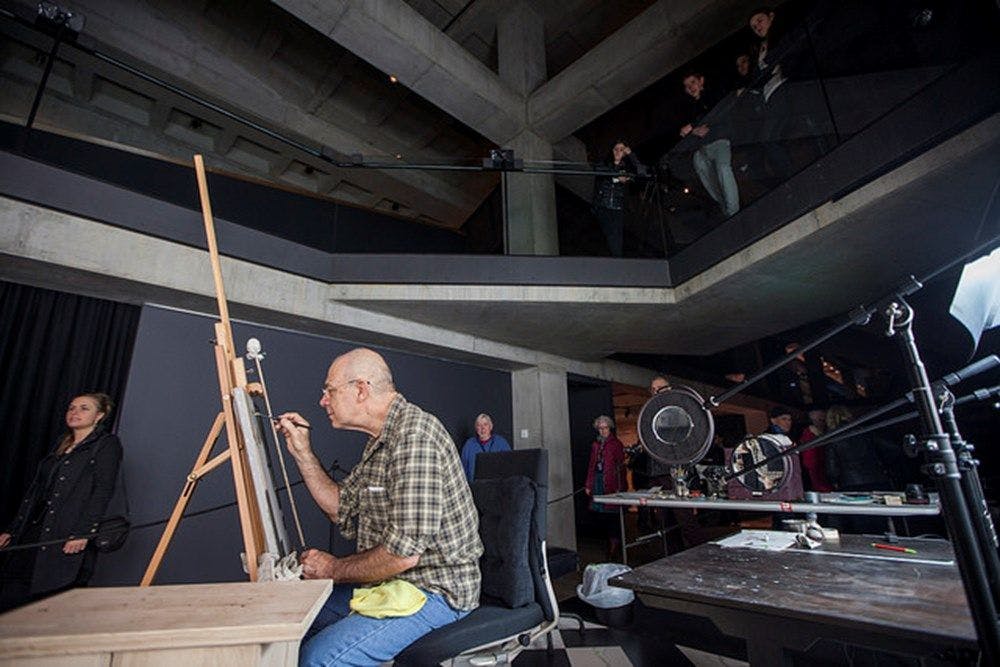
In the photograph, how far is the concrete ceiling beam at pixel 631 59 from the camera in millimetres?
5074

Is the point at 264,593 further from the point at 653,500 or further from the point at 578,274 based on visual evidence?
the point at 578,274

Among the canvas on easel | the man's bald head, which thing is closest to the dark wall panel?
the canvas on easel

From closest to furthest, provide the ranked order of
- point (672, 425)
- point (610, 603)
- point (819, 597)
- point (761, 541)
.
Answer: point (819, 597), point (672, 425), point (761, 541), point (610, 603)

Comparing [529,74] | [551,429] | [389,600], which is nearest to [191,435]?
[389,600]

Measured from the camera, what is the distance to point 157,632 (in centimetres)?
68

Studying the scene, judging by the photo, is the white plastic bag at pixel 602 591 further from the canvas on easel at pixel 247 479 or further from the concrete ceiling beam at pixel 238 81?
the concrete ceiling beam at pixel 238 81

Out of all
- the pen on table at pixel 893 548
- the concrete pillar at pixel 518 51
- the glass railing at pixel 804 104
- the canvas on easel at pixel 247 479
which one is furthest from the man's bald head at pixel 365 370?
the concrete pillar at pixel 518 51

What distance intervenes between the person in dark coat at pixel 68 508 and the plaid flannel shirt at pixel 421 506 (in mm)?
1883

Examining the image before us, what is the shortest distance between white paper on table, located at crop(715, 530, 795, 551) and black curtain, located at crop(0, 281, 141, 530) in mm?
4087

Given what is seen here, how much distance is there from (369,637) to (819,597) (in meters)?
1.14

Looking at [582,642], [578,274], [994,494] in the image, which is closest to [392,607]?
[582,642]

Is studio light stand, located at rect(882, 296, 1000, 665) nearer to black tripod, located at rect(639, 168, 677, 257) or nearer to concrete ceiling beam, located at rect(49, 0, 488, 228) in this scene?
black tripod, located at rect(639, 168, 677, 257)

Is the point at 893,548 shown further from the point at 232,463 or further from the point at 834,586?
the point at 232,463

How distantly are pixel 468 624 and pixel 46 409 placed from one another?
12.6 ft
